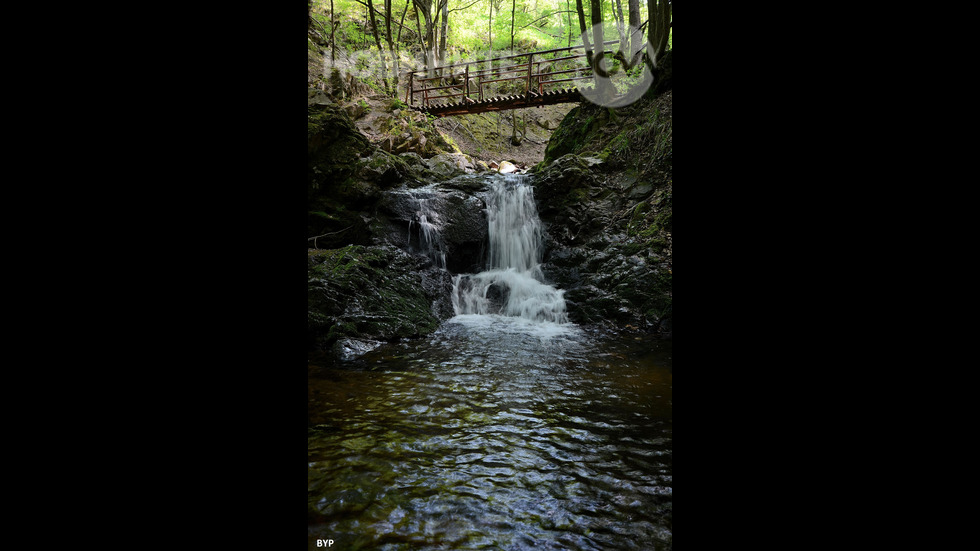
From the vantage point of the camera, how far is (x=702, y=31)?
992mm

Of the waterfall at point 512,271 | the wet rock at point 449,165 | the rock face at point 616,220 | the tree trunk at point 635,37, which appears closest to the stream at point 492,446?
the rock face at point 616,220

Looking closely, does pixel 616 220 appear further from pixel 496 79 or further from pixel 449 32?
pixel 449 32

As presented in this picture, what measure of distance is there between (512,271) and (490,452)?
7.26 m

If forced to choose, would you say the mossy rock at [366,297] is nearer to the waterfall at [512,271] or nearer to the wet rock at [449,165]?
the waterfall at [512,271]

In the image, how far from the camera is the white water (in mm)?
8820

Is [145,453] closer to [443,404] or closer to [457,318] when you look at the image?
[443,404]

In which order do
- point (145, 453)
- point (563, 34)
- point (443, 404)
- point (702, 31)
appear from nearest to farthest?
point (145, 453) → point (702, 31) → point (443, 404) → point (563, 34)

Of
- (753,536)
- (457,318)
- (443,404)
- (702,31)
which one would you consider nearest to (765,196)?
(702,31)

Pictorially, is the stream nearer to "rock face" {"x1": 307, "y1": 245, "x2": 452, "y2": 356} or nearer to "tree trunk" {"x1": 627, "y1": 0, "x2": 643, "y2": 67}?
"rock face" {"x1": 307, "y1": 245, "x2": 452, "y2": 356}

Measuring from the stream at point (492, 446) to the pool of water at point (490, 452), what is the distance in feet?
0.04

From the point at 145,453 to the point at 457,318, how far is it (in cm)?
810

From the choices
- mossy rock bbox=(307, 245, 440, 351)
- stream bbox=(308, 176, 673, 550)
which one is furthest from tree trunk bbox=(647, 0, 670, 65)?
stream bbox=(308, 176, 673, 550)

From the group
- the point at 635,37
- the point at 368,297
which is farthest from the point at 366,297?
the point at 635,37

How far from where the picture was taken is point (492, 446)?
3.43m
